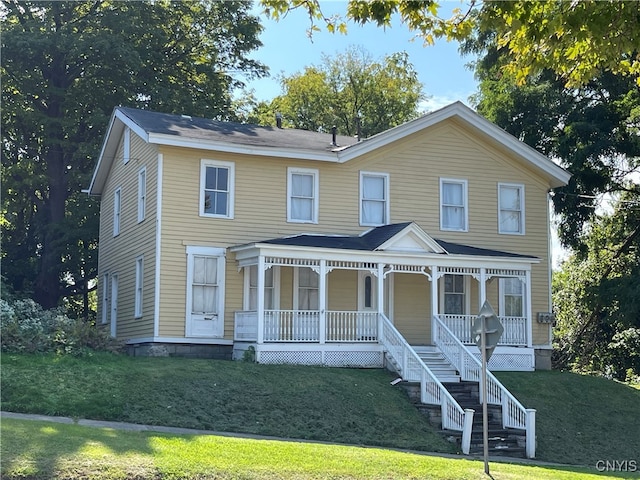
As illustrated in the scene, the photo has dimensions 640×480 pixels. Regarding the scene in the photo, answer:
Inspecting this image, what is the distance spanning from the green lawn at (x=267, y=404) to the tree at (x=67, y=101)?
1667 centimetres

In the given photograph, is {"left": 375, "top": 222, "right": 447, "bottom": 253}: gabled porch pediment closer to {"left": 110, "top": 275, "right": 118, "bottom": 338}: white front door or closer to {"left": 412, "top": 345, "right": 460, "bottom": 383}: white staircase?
{"left": 412, "top": 345, "right": 460, "bottom": 383}: white staircase

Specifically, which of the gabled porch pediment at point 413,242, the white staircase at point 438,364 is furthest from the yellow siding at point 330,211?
the white staircase at point 438,364

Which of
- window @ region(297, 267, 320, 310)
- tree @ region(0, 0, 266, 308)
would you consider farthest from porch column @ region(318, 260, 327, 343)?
tree @ region(0, 0, 266, 308)

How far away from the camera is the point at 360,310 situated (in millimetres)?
25328

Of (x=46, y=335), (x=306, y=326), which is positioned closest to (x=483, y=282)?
(x=306, y=326)

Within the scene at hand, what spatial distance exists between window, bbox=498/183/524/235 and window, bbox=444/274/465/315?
2.37 meters

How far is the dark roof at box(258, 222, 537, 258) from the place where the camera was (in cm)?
2347

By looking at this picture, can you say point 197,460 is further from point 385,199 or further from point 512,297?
point 512,297

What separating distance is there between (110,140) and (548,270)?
49.9ft

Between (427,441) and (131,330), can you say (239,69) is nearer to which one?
(131,330)

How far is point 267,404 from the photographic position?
18.2 metres

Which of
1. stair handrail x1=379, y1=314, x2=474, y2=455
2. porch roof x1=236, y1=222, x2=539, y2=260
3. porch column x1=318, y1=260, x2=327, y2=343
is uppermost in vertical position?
porch roof x1=236, y1=222, x2=539, y2=260

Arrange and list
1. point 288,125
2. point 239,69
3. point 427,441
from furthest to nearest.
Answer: point 288,125 → point 239,69 → point 427,441

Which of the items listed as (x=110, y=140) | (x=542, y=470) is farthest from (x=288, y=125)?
(x=542, y=470)
